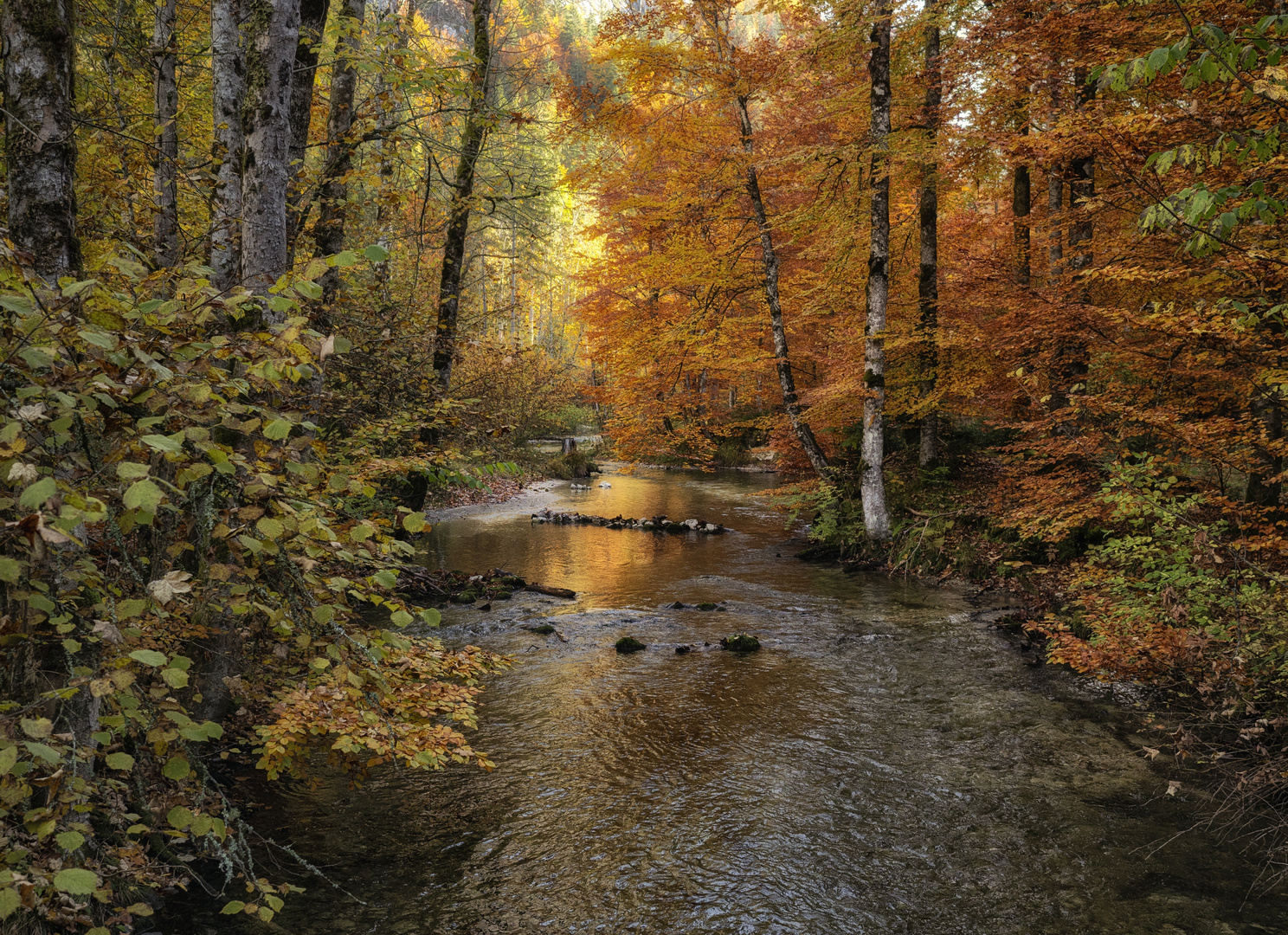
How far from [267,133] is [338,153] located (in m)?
3.35

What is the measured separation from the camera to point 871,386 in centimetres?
1300

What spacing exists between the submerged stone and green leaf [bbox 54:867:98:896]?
25.2ft

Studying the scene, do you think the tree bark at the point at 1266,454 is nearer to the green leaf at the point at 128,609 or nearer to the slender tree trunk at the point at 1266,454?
the slender tree trunk at the point at 1266,454

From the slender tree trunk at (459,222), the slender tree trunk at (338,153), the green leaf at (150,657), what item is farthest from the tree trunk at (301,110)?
the green leaf at (150,657)

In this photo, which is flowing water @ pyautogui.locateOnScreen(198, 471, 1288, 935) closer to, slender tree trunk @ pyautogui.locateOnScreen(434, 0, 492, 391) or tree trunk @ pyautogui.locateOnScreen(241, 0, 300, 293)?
tree trunk @ pyautogui.locateOnScreen(241, 0, 300, 293)

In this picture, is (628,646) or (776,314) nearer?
(628,646)

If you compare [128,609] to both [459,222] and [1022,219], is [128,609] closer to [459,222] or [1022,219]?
[459,222]

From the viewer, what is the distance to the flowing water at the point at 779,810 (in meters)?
4.41

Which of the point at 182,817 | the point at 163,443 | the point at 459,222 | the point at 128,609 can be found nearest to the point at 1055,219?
the point at 459,222

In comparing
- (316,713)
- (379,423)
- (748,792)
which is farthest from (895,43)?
(316,713)

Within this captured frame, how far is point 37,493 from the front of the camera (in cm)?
169

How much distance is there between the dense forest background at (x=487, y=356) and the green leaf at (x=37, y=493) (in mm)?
12

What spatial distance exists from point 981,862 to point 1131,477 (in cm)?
446

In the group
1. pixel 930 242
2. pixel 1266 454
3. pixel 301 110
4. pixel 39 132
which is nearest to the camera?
pixel 39 132
